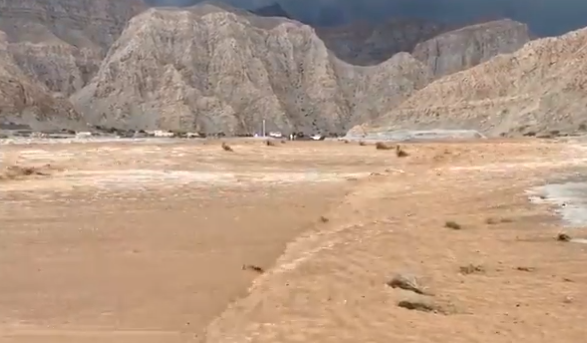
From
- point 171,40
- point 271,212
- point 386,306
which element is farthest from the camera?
point 171,40

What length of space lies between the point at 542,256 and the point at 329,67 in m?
140

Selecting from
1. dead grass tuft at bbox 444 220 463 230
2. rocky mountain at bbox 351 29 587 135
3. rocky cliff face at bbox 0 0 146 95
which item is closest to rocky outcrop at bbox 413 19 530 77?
rocky mountain at bbox 351 29 587 135

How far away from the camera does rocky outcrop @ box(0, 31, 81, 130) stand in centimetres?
10312

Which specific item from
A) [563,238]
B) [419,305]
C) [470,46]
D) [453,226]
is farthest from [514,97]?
[419,305]

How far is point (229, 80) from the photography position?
138 metres

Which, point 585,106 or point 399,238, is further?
point 585,106

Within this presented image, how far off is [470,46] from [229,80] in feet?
213

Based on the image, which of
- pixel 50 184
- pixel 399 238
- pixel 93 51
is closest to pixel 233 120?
pixel 93 51

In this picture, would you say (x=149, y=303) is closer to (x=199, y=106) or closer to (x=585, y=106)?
(x=585, y=106)

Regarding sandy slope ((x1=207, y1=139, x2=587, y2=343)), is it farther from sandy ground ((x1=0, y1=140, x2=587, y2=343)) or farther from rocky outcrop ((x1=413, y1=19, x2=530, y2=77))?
rocky outcrop ((x1=413, y1=19, x2=530, y2=77))

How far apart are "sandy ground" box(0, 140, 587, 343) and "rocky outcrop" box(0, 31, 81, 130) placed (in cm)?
8465

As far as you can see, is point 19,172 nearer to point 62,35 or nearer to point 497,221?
point 497,221

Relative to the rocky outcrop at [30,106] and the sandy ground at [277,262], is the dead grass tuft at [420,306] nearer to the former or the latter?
the sandy ground at [277,262]

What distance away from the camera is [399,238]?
1367cm
